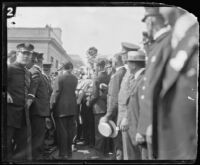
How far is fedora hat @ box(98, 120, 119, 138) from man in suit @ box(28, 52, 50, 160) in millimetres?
515

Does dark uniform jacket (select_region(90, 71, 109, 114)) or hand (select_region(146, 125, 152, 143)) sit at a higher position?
dark uniform jacket (select_region(90, 71, 109, 114))

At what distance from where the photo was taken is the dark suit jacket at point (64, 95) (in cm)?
347

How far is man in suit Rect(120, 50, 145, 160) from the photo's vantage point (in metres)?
3.39

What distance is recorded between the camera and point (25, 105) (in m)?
3.47

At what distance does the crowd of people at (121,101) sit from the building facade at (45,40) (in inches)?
2.9

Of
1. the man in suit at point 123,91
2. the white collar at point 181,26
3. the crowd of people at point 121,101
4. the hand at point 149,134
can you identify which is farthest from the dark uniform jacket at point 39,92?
the white collar at point 181,26

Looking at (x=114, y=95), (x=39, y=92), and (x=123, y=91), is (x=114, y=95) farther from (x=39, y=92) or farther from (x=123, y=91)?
(x=39, y=92)

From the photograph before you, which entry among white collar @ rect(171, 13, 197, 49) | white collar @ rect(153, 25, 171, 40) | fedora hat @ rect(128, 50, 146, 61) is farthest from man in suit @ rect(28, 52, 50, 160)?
white collar @ rect(171, 13, 197, 49)

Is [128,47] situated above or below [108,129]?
above

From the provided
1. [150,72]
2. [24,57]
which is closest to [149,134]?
[150,72]

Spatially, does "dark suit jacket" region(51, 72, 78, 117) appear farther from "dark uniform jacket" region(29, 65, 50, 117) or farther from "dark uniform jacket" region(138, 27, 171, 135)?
"dark uniform jacket" region(138, 27, 171, 135)

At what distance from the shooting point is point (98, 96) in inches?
138

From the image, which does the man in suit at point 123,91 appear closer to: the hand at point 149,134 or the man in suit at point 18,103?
the hand at point 149,134

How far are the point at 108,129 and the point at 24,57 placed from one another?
3.36ft
